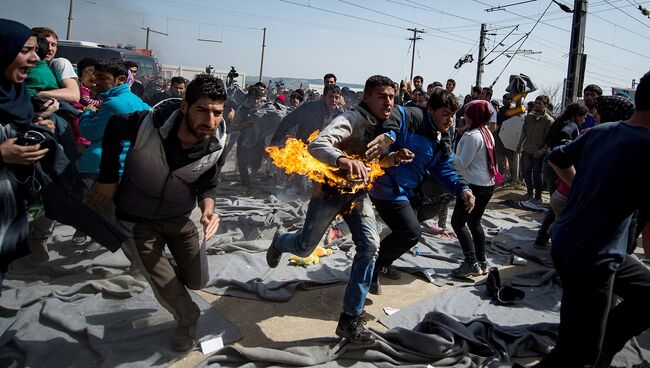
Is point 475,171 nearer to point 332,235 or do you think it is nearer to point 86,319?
point 332,235

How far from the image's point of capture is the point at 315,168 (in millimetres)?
3328

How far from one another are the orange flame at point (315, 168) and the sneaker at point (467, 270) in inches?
74.7

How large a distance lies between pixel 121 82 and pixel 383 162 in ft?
8.41

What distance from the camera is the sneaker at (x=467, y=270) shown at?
4.95 metres

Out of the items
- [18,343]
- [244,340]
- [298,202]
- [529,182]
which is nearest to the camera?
[18,343]

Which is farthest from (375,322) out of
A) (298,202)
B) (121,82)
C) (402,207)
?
(298,202)

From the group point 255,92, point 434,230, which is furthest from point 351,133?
point 255,92

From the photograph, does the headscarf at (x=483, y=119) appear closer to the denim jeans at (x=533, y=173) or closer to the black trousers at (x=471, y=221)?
the black trousers at (x=471, y=221)

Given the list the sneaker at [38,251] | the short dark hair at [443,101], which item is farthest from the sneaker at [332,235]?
the sneaker at [38,251]

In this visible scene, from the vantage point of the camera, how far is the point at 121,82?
13.5 feet

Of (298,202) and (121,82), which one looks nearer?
(121,82)

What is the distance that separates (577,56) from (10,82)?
46.5 feet

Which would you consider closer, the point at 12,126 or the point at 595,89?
the point at 12,126

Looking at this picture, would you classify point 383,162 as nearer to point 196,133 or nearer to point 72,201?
point 196,133
